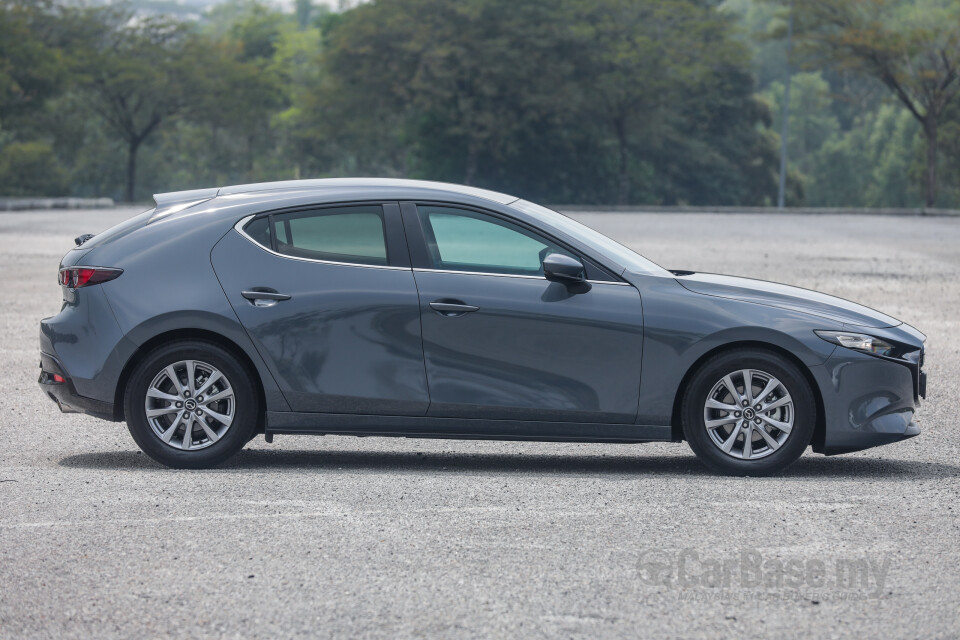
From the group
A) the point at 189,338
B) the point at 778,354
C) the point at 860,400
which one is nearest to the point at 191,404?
the point at 189,338

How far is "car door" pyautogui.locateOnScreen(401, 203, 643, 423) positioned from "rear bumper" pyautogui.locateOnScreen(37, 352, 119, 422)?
5.55 ft

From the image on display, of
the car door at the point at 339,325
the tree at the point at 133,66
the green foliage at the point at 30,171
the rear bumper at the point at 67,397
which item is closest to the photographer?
the car door at the point at 339,325

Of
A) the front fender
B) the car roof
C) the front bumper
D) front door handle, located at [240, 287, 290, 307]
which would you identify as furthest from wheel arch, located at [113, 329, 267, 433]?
the front bumper

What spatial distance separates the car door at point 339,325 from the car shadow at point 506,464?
17.2 inches

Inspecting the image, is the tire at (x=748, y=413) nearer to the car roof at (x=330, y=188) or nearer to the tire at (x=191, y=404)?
the car roof at (x=330, y=188)

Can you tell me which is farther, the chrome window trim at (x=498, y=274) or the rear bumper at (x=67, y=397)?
the rear bumper at (x=67, y=397)

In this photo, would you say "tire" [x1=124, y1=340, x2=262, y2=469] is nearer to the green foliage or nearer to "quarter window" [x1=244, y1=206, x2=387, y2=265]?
"quarter window" [x1=244, y1=206, x2=387, y2=265]

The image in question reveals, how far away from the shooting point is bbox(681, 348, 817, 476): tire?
21.8 feet

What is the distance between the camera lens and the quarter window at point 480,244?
6.80 metres

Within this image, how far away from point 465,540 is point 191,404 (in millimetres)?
2034

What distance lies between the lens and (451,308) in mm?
6672

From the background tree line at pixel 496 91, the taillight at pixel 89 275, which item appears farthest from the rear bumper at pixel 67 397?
the background tree line at pixel 496 91

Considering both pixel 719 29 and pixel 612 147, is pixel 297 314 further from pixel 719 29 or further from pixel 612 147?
pixel 612 147

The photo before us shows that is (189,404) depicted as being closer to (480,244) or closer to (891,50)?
(480,244)
